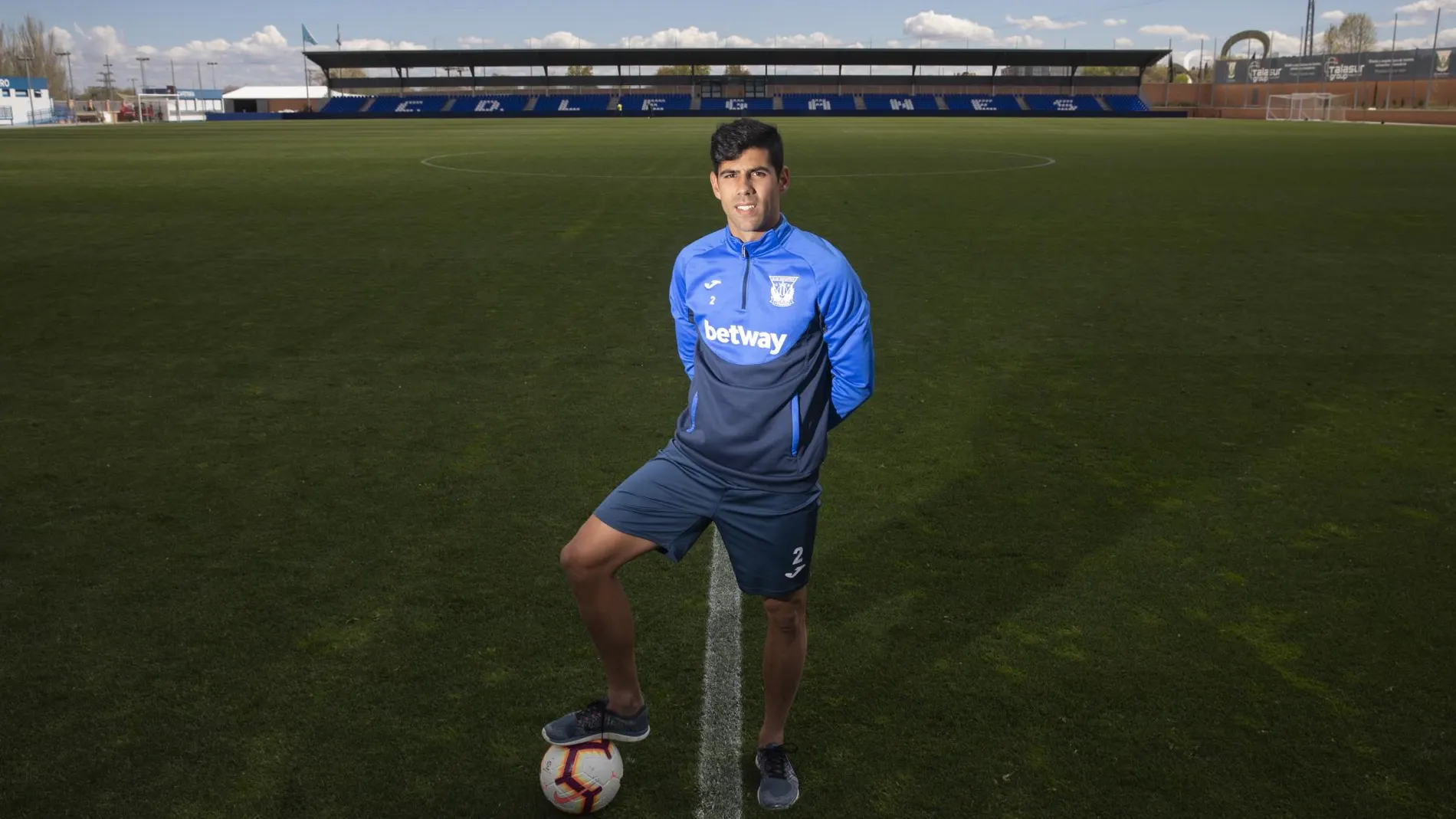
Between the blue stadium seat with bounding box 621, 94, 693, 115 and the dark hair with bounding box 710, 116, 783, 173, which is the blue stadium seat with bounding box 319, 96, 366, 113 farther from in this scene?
the dark hair with bounding box 710, 116, 783, 173

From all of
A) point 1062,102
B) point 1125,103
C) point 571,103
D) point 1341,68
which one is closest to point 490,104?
point 571,103

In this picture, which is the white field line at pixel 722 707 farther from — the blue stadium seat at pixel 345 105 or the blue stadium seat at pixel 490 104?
the blue stadium seat at pixel 345 105

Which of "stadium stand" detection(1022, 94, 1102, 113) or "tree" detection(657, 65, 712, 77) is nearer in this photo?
"stadium stand" detection(1022, 94, 1102, 113)

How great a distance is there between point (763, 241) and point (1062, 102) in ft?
288

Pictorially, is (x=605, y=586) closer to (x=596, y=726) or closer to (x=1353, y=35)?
(x=596, y=726)

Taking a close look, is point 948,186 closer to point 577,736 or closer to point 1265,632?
point 1265,632

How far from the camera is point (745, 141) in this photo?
2992 mm

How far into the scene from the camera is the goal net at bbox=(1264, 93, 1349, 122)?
57.5 meters

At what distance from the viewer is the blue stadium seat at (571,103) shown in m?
82.5

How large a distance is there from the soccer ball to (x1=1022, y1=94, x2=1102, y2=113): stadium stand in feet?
270

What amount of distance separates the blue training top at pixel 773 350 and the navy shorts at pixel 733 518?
51 millimetres

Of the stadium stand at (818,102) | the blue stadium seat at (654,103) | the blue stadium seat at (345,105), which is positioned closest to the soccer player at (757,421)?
the stadium stand at (818,102)

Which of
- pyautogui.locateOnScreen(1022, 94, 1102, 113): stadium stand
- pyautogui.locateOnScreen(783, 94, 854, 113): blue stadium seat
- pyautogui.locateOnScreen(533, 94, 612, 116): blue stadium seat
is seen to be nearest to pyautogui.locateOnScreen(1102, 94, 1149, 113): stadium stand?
pyautogui.locateOnScreen(1022, 94, 1102, 113): stadium stand

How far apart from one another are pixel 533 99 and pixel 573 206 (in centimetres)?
Result: 7429
